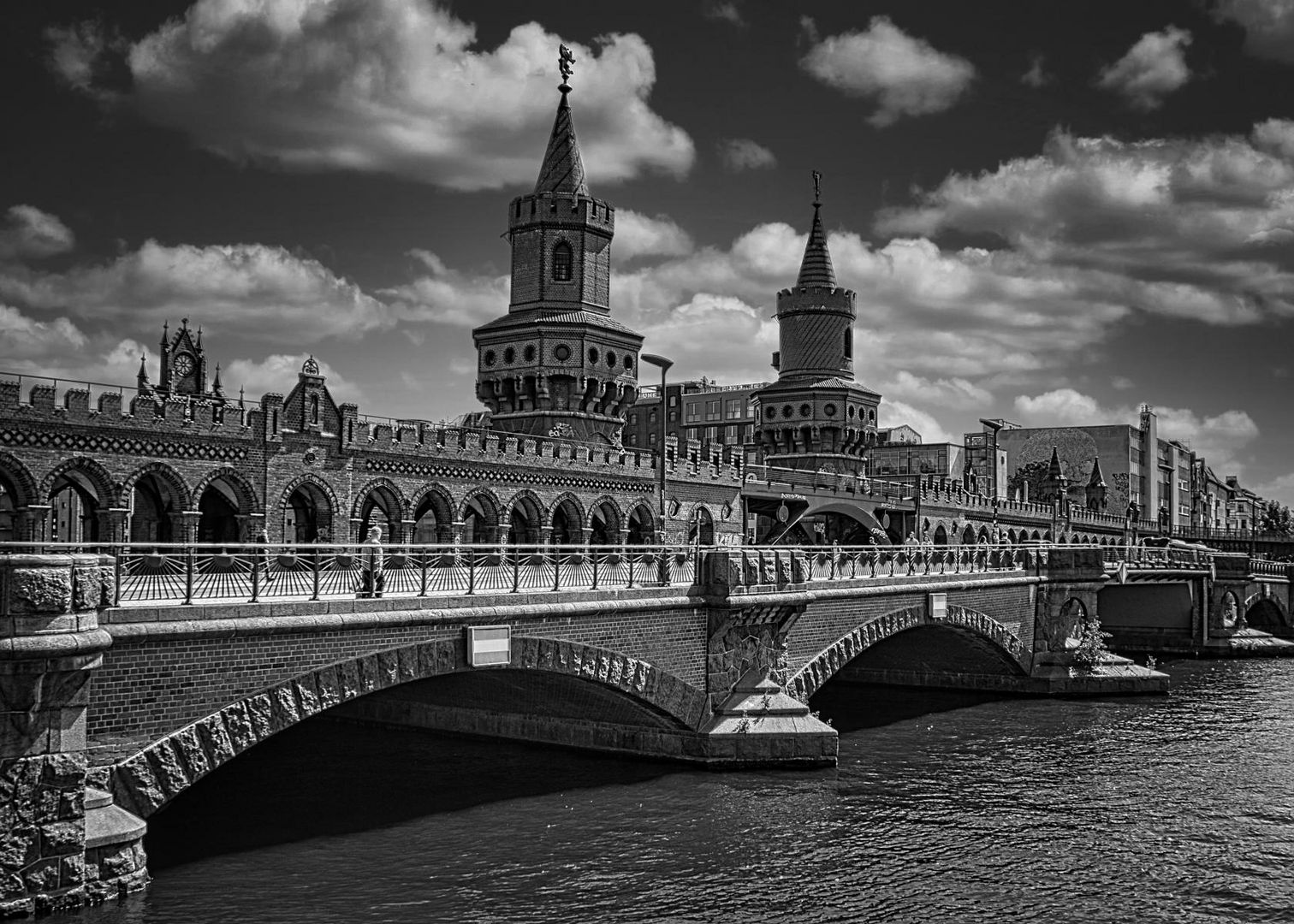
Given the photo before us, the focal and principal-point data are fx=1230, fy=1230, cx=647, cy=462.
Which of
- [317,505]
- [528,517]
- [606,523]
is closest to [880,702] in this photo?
[528,517]

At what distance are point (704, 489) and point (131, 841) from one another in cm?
4284

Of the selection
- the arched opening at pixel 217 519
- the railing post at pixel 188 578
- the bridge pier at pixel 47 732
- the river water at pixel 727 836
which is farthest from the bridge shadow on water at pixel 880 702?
the bridge pier at pixel 47 732

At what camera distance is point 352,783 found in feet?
90.0

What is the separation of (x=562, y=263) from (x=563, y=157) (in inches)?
210

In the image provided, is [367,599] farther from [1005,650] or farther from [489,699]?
[1005,650]

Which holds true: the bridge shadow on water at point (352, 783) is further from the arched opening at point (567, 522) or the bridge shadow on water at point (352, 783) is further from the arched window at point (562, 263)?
the arched window at point (562, 263)

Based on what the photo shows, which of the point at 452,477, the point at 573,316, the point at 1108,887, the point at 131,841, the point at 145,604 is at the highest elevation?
the point at 573,316

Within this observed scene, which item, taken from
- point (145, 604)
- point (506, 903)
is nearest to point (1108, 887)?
point (506, 903)

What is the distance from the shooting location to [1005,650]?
43219 millimetres

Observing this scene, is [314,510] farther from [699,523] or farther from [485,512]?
[699,523]

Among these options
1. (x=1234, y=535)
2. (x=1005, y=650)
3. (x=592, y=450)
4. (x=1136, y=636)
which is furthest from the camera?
(x=1234, y=535)

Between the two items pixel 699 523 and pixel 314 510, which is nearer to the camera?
pixel 314 510

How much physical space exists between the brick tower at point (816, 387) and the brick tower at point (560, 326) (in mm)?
22843

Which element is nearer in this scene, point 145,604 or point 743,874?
point 145,604
